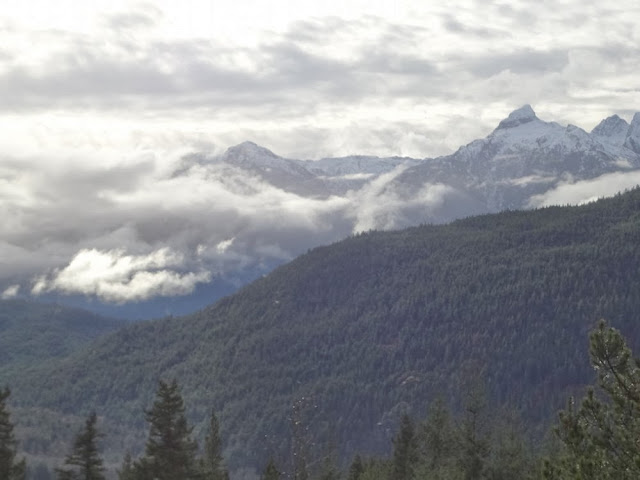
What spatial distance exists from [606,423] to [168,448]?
4073 cm

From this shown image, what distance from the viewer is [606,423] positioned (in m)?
38.8

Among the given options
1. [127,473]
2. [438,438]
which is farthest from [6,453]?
[438,438]

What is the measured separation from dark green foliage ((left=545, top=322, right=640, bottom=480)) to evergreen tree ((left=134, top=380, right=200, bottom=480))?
3684 cm

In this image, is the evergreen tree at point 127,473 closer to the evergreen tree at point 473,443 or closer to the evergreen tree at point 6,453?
the evergreen tree at point 6,453

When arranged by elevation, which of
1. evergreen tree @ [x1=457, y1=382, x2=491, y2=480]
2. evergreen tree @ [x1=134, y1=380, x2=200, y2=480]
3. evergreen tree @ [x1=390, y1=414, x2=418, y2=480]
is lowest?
evergreen tree @ [x1=390, y1=414, x2=418, y2=480]

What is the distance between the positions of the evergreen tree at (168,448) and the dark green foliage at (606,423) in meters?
36.8

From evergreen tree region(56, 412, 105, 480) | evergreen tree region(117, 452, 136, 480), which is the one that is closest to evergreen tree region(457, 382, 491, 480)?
evergreen tree region(117, 452, 136, 480)

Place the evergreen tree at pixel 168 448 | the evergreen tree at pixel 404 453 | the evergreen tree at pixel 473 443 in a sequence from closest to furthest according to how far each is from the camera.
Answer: the evergreen tree at pixel 168 448, the evergreen tree at pixel 473 443, the evergreen tree at pixel 404 453

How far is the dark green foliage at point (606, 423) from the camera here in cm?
3494

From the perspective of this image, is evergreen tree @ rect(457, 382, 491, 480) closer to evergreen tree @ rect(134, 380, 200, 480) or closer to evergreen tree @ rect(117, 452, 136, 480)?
evergreen tree @ rect(117, 452, 136, 480)

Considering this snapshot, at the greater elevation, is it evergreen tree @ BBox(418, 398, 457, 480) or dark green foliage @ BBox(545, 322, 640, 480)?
dark green foliage @ BBox(545, 322, 640, 480)

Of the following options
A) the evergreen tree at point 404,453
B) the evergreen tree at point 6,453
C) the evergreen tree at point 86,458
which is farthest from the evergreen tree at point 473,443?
the evergreen tree at point 6,453

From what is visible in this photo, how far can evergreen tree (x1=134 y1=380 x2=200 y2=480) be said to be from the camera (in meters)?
70.6

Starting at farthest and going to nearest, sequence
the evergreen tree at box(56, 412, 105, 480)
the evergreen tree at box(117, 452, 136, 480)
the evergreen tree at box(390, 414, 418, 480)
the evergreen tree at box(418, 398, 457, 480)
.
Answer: the evergreen tree at box(390, 414, 418, 480) < the evergreen tree at box(418, 398, 457, 480) < the evergreen tree at box(117, 452, 136, 480) < the evergreen tree at box(56, 412, 105, 480)
